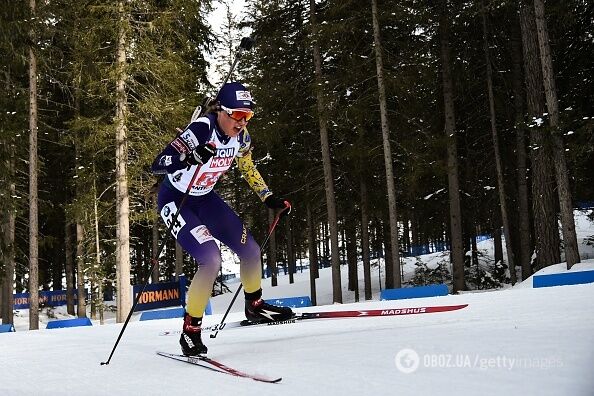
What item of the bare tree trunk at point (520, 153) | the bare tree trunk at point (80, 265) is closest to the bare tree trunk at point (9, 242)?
the bare tree trunk at point (80, 265)

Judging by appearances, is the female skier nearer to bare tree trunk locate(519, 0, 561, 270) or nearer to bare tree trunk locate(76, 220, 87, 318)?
bare tree trunk locate(519, 0, 561, 270)

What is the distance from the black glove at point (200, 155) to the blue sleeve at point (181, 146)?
0.15ft

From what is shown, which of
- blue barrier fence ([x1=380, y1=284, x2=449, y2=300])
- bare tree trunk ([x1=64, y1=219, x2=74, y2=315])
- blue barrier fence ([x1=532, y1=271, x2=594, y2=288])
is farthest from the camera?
bare tree trunk ([x1=64, y1=219, x2=74, y2=315])

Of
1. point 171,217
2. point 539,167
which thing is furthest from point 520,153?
point 171,217

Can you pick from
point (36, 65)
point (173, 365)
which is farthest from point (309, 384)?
point (36, 65)

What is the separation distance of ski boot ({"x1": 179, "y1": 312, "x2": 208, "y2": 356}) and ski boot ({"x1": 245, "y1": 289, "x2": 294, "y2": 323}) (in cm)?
74

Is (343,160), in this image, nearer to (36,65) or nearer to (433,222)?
(433,222)

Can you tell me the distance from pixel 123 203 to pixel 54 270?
17978mm

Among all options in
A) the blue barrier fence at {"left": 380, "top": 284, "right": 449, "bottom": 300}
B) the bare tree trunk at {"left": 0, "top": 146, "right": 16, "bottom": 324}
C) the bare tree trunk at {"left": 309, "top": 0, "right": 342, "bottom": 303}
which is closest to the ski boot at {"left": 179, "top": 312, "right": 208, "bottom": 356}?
the blue barrier fence at {"left": 380, "top": 284, "right": 449, "bottom": 300}

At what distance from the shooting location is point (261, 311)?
508 centimetres

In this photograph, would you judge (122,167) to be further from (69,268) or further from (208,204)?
(69,268)

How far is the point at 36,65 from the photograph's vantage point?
50.5 ft

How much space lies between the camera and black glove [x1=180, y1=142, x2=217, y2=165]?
4184mm

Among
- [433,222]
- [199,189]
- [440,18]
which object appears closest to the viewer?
[199,189]
